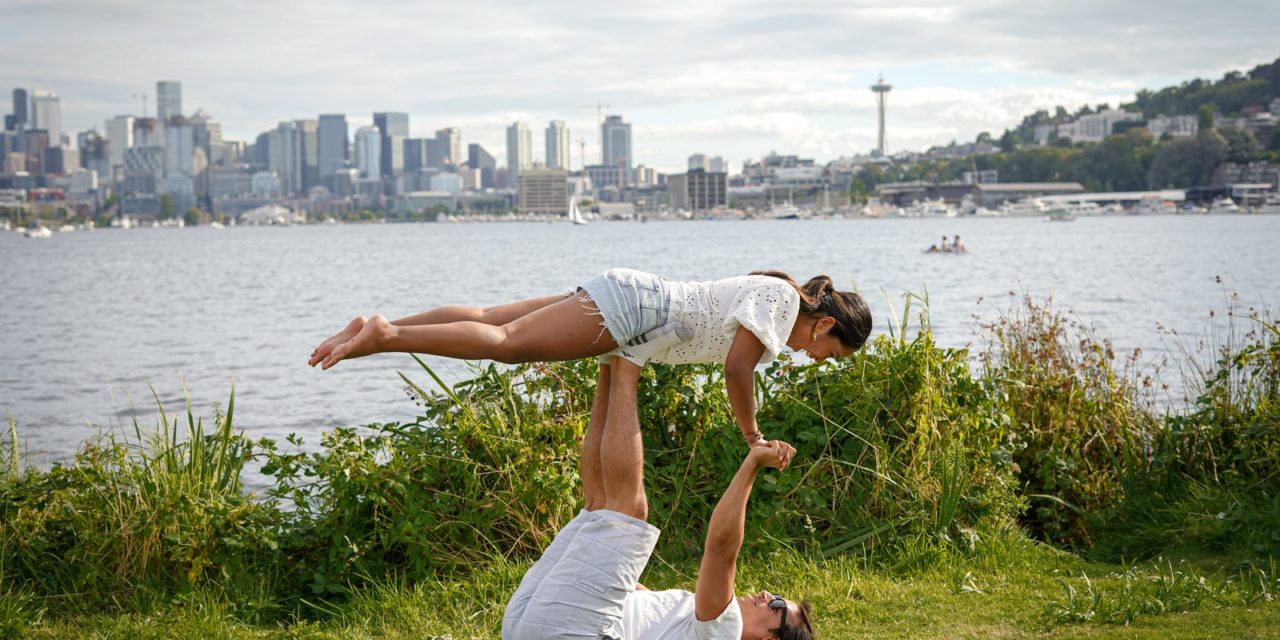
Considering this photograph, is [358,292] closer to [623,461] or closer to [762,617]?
[623,461]

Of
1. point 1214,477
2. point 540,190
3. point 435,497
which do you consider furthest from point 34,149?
point 1214,477

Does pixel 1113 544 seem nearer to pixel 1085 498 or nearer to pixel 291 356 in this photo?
pixel 1085 498

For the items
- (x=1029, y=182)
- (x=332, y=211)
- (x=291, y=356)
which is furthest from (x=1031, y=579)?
(x=332, y=211)

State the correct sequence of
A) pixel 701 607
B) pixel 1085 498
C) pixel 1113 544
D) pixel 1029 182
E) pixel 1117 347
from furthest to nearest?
pixel 1029 182 → pixel 1117 347 → pixel 1085 498 → pixel 1113 544 → pixel 701 607

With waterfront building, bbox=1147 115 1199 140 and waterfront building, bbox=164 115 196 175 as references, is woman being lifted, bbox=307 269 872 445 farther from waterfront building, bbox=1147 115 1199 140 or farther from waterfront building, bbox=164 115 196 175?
waterfront building, bbox=164 115 196 175

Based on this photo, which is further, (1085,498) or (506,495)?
(1085,498)

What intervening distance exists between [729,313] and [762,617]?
1.16m

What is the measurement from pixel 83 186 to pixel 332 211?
35.3 m

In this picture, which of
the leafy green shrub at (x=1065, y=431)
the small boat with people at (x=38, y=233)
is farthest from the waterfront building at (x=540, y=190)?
the leafy green shrub at (x=1065, y=431)

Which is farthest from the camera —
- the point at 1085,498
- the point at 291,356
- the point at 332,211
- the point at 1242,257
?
the point at 332,211

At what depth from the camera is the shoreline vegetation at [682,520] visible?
→ 5.45 metres

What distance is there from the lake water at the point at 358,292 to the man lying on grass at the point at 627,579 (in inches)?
163

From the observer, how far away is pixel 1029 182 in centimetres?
14150

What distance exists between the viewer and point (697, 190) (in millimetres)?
168125
